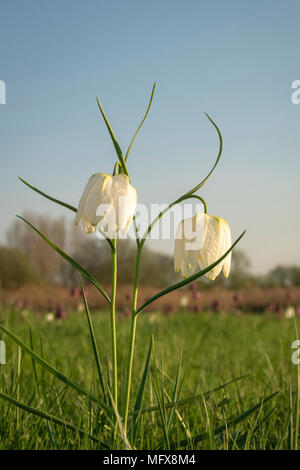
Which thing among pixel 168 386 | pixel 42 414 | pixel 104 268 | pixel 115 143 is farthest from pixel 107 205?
pixel 104 268

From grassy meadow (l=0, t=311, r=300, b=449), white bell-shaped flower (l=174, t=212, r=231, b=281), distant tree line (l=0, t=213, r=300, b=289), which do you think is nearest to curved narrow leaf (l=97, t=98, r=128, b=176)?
white bell-shaped flower (l=174, t=212, r=231, b=281)

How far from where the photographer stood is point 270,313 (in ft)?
19.4

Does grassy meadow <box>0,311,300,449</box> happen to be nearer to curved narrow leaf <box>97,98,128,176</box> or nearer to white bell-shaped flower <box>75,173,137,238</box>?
white bell-shaped flower <box>75,173,137,238</box>

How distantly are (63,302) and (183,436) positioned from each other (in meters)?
5.12

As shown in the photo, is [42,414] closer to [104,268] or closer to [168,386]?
[168,386]

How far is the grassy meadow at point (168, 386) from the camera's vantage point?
1229 millimetres

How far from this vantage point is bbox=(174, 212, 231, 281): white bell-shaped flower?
1105mm

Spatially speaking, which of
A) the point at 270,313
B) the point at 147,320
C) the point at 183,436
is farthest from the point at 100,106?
the point at 270,313

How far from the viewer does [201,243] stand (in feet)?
3.61

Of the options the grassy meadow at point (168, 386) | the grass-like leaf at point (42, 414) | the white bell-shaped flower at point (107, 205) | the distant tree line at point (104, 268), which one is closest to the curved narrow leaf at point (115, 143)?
the white bell-shaped flower at point (107, 205)

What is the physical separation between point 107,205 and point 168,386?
1.18m

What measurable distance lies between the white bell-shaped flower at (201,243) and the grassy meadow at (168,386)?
187mm
